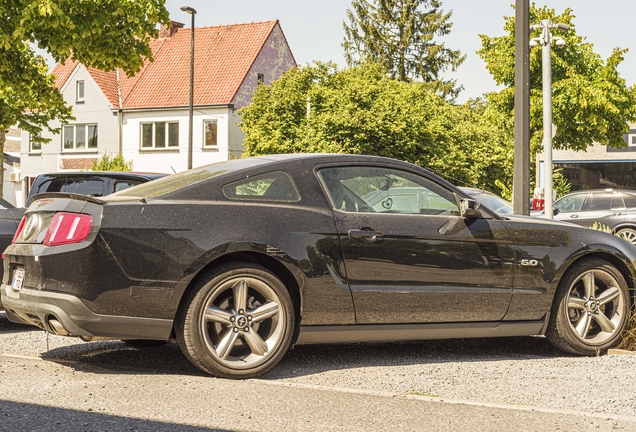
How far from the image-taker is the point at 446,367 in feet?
20.5

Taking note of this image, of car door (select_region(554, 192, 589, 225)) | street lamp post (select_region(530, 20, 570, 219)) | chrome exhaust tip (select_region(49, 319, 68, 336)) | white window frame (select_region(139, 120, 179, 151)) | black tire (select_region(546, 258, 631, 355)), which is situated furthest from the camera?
white window frame (select_region(139, 120, 179, 151))

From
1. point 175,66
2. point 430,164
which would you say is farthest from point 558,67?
point 175,66

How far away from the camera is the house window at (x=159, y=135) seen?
154 ft

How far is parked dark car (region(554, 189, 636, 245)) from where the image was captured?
67.5ft

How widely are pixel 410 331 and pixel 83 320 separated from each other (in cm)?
224

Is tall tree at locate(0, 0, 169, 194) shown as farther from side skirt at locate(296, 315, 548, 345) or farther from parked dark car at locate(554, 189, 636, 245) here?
side skirt at locate(296, 315, 548, 345)

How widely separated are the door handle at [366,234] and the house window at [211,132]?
40.1 meters

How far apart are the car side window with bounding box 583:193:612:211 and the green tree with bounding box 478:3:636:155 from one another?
937 cm

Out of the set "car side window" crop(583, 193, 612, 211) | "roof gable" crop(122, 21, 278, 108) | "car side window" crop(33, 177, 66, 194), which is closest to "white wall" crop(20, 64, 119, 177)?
"roof gable" crop(122, 21, 278, 108)

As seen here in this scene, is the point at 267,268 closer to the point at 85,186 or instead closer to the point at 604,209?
the point at 85,186

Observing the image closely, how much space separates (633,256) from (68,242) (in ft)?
14.2

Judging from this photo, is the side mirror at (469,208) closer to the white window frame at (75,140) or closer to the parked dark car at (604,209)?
the parked dark car at (604,209)

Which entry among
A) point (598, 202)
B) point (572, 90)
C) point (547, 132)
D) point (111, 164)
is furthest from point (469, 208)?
point (111, 164)

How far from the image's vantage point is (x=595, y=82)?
101ft
